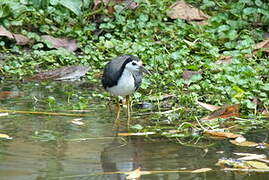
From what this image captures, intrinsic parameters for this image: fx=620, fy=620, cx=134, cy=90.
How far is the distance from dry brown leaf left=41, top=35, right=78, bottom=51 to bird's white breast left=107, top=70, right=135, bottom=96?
2534mm

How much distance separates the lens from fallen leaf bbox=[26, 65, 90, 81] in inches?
285

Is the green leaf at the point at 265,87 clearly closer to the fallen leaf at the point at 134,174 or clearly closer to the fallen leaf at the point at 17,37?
the fallen leaf at the point at 134,174

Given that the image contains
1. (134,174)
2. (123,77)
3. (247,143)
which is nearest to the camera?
(134,174)

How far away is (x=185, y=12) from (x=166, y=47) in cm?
120

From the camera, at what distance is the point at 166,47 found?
26.9 feet

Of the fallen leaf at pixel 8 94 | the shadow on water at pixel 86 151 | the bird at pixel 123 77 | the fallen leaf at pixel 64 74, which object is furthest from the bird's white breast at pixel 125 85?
the fallen leaf at pixel 64 74

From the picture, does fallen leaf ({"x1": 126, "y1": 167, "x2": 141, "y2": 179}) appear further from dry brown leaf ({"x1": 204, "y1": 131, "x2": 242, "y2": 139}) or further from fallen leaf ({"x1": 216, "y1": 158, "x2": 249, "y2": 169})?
dry brown leaf ({"x1": 204, "y1": 131, "x2": 242, "y2": 139})

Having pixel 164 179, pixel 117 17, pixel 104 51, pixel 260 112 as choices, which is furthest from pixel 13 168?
pixel 117 17

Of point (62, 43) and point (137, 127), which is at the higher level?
point (62, 43)

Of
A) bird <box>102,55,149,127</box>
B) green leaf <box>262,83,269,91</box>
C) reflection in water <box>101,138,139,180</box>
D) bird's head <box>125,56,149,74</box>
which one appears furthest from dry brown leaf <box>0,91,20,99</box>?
green leaf <box>262,83,269,91</box>

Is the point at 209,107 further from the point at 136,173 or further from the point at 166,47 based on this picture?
the point at 166,47

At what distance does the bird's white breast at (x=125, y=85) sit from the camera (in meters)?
5.82

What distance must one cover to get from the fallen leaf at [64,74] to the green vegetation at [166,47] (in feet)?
0.38

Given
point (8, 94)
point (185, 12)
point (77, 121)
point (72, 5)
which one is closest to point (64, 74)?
point (8, 94)
